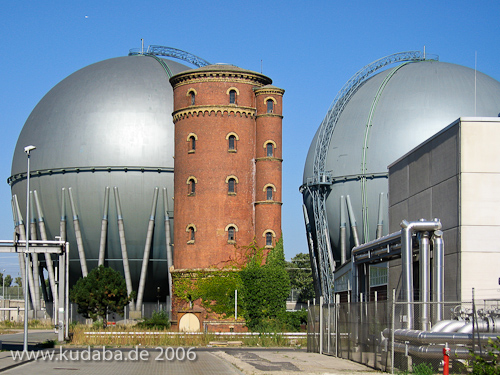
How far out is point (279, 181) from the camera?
196 feet

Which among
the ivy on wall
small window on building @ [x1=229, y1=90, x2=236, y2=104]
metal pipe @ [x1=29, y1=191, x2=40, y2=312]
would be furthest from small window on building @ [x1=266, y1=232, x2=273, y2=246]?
metal pipe @ [x1=29, y1=191, x2=40, y2=312]

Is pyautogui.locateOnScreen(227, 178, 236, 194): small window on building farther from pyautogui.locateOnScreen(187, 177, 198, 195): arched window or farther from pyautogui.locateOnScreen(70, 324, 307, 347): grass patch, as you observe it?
pyautogui.locateOnScreen(70, 324, 307, 347): grass patch

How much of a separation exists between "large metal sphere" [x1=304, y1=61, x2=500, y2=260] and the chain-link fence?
76.8ft

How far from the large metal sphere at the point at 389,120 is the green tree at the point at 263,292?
6449 mm

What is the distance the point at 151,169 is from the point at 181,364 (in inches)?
1615

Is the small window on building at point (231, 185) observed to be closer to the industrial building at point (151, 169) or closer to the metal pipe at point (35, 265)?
the industrial building at point (151, 169)

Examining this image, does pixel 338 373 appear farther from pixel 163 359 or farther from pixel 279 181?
pixel 279 181

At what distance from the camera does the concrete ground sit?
81.2 ft

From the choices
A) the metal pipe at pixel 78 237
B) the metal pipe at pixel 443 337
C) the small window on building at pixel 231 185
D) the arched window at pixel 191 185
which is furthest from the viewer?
the metal pipe at pixel 78 237

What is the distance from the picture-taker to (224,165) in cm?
5797

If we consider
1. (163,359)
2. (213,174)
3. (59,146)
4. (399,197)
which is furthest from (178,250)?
(163,359)

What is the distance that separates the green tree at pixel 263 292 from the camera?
55.3m

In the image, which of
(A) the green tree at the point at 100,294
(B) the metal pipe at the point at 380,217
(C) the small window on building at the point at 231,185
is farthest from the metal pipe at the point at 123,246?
(B) the metal pipe at the point at 380,217

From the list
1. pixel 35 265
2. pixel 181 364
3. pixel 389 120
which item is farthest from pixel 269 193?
pixel 181 364
